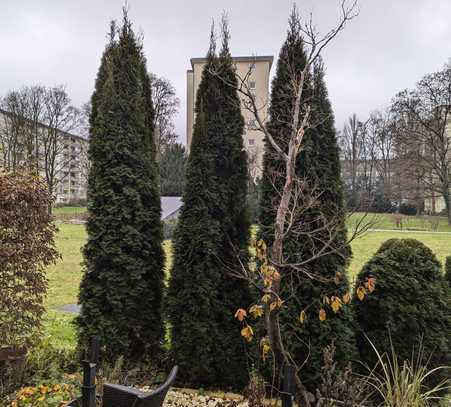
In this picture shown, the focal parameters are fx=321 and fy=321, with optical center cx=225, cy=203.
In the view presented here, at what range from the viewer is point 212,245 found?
3152mm

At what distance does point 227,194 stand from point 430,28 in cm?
568

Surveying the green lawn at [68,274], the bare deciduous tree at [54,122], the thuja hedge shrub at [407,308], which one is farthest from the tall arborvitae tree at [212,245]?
the bare deciduous tree at [54,122]

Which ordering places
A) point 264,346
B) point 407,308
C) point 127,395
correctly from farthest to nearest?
point 407,308, point 264,346, point 127,395

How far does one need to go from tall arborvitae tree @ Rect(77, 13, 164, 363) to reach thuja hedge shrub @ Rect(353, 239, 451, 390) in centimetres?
208

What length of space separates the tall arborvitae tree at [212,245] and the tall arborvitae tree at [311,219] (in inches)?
15.3

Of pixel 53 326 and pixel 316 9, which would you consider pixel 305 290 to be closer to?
pixel 316 9

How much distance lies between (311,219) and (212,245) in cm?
98

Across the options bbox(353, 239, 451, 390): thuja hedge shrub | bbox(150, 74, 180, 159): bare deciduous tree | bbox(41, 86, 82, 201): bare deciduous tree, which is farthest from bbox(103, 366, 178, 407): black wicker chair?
bbox(41, 86, 82, 201): bare deciduous tree

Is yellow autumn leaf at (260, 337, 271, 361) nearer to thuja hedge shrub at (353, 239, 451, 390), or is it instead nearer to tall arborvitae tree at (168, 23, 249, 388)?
tall arborvitae tree at (168, 23, 249, 388)

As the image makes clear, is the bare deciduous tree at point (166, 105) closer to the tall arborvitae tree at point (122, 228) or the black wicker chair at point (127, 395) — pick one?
the tall arborvitae tree at point (122, 228)

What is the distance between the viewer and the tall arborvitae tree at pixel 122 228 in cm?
316

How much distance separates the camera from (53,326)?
15.8 ft

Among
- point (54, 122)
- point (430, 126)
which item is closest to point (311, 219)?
point (430, 126)

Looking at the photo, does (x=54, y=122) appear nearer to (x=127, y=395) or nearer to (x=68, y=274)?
(x=68, y=274)
